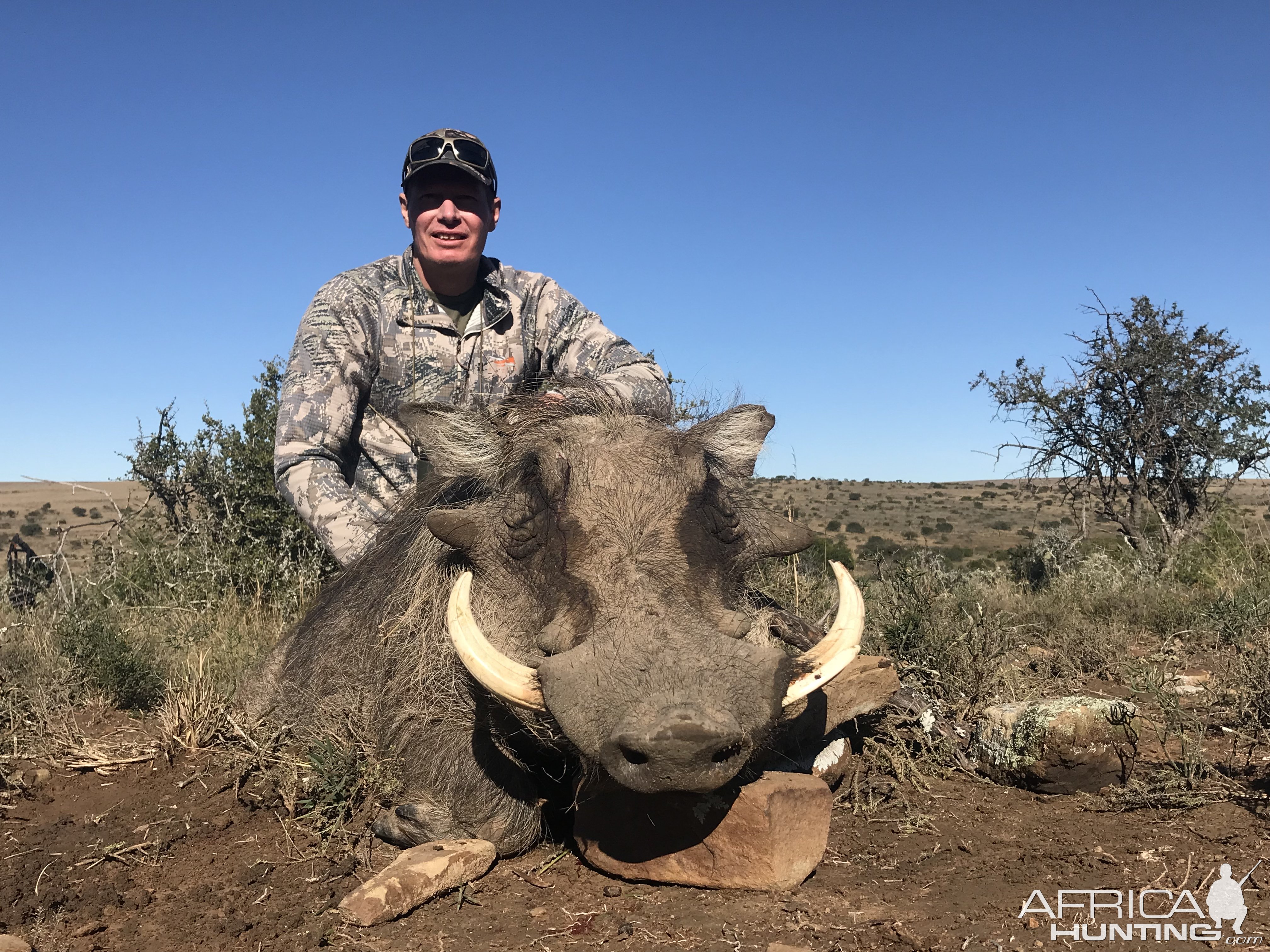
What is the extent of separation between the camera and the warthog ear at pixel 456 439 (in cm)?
362

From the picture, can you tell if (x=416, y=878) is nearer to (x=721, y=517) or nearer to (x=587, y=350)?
(x=721, y=517)

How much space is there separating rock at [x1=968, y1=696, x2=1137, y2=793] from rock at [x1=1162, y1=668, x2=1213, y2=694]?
32.0 inches

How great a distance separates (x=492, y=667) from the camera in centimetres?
276

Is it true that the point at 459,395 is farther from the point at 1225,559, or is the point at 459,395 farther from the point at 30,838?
the point at 1225,559

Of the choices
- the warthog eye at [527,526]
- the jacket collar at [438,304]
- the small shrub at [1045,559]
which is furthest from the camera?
the small shrub at [1045,559]

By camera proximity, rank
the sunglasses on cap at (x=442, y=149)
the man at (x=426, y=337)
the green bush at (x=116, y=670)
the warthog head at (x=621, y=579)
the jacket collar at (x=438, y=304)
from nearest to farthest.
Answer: the warthog head at (x=621, y=579)
the green bush at (x=116, y=670)
the man at (x=426, y=337)
the sunglasses on cap at (x=442, y=149)
the jacket collar at (x=438, y=304)

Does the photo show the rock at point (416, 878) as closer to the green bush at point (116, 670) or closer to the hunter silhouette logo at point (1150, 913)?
the hunter silhouette logo at point (1150, 913)

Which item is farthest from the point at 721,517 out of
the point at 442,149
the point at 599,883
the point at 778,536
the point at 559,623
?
the point at 442,149

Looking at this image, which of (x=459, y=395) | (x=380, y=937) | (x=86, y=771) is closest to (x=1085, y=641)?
(x=459, y=395)

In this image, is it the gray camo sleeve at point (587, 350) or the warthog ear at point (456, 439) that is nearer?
the warthog ear at point (456, 439)

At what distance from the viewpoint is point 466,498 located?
12.4 feet

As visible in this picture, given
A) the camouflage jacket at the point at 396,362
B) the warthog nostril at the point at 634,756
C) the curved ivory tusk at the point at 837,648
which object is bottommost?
the warthog nostril at the point at 634,756

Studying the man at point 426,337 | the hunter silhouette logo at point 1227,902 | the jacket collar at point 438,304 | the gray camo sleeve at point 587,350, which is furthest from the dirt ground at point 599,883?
the jacket collar at point 438,304

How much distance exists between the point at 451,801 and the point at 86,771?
1.84 metres
